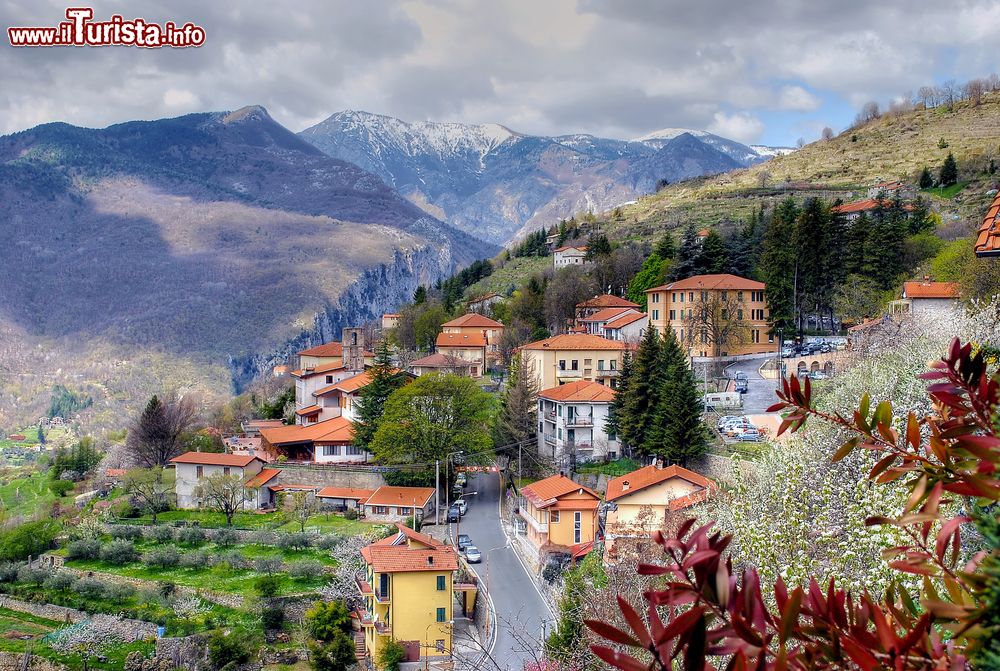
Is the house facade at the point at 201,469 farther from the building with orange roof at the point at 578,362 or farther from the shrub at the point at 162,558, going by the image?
the building with orange roof at the point at 578,362

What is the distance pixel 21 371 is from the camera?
11169cm

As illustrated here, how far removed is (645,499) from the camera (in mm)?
26391

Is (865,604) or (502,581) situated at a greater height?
(865,604)

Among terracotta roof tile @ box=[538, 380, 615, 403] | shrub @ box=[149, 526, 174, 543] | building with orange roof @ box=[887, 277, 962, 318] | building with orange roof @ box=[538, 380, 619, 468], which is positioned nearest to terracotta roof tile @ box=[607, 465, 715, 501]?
building with orange roof @ box=[538, 380, 619, 468]

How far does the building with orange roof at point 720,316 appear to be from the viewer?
1737 inches

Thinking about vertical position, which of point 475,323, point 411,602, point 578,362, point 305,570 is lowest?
point 305,570

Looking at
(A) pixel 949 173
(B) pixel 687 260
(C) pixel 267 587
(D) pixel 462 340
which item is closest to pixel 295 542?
(C) pixel 267 587

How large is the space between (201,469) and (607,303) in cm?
2585

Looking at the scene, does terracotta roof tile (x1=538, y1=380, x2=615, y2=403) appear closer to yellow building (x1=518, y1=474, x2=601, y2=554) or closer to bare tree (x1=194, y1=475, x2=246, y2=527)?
yellow building (x1=518, y1=474, x2=601, y2=554)

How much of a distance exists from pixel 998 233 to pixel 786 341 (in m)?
39.7

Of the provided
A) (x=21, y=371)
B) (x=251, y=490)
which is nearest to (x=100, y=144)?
(x=21, y=371)

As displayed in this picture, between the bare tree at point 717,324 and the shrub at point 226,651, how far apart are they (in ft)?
90.5

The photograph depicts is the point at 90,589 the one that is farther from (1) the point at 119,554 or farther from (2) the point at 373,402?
(2) the point at 373,402

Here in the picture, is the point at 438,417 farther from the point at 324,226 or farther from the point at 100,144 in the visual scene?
the point at 100,144
